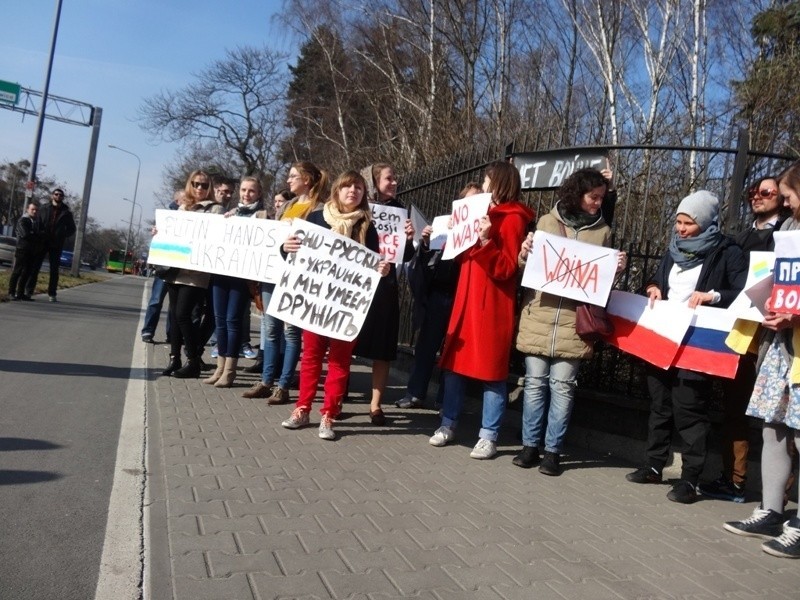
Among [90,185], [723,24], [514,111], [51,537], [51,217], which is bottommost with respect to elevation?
[51,537]

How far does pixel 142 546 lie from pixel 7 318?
863 cm

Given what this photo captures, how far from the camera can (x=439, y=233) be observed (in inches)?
238

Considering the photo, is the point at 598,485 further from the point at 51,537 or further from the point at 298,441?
the point at 51,537

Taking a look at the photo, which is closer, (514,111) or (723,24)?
(723,24)

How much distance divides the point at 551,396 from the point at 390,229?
76.3 inches

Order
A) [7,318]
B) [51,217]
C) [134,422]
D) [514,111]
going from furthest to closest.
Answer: [514,111] → [51,217] → [7,318] → [134,422]

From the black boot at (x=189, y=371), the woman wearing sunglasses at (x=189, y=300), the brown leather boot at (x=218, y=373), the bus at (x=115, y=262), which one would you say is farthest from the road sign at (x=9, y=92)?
the bus at (x=115, y=262)

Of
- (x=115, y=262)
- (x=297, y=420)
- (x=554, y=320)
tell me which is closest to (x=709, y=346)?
(x=554, y=320)

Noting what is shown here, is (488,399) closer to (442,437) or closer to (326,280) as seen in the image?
(442,437)

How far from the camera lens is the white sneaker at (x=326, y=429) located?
5.33m

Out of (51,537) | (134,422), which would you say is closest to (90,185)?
(134,422)

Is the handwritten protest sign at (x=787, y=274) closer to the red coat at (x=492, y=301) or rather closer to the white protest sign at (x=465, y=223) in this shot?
the red coat at (x=492, y=301)

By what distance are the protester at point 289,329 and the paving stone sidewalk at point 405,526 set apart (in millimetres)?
679

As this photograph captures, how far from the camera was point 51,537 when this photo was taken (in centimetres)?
328
